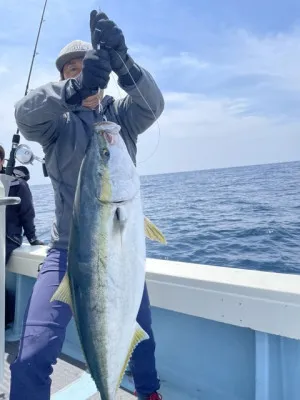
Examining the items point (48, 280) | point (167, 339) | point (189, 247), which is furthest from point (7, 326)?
point (189, 247)

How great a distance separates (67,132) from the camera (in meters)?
2.16

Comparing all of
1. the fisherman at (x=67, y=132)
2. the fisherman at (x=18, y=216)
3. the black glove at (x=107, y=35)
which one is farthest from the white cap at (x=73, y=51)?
the fisherman at (x=18, y=216)

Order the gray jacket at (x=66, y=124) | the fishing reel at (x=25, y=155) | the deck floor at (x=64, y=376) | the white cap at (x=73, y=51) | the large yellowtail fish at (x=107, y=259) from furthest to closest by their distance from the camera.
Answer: the fishing reel at (x=25, y=155), the deck floor at (x=64, y=376), the white cap at (x=73, y=51), the gray jacket at (x=66, y=124), the large yellowtail fish at (x=107, y=259)

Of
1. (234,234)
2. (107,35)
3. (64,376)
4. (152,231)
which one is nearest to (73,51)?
(107,35)

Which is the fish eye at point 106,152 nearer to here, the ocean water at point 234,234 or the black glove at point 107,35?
the black glove at point 107,35

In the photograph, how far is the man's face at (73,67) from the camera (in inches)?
88.7

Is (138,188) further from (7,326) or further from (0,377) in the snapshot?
(7,326)

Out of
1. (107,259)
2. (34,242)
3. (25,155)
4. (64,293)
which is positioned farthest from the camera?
(34,242)

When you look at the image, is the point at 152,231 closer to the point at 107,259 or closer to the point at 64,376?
the point at 107,259

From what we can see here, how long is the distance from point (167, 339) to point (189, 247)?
545cm

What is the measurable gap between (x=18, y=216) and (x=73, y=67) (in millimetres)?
2298

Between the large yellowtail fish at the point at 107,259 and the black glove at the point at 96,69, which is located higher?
the black glove at the point at 96,69

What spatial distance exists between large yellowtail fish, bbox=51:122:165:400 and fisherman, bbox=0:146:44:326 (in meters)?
2.48

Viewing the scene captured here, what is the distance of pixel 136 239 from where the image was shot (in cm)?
162
